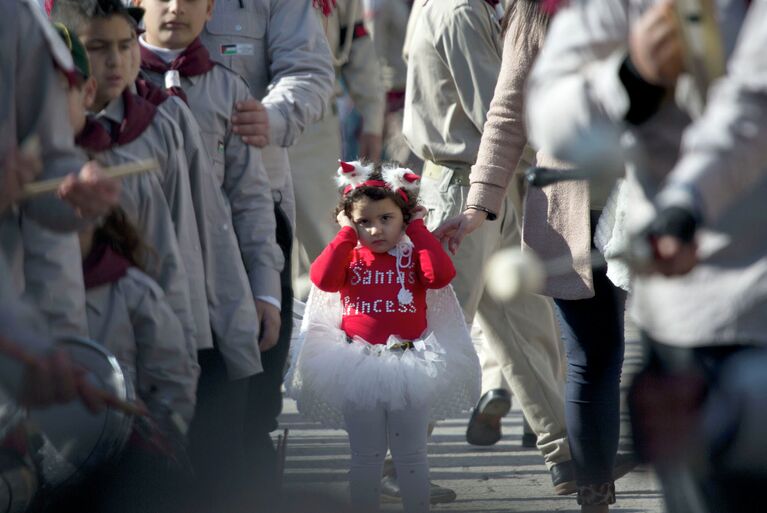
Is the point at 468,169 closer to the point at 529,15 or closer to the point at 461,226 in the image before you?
the point at 461,226

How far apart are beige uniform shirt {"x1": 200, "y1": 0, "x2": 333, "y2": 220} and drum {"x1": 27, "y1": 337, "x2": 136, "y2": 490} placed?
1.66 m

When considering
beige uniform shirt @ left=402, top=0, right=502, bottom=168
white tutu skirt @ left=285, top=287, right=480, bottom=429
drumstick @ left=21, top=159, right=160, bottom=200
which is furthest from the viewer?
beige uniform shirt @ left=402, top=0, right=502, bottom=168

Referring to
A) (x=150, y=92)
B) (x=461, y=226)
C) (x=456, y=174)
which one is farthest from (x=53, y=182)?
(x=456, y=174)

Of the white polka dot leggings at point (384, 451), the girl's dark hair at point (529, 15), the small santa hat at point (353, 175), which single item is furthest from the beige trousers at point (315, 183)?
the girl's dark hair at point (529, 15)

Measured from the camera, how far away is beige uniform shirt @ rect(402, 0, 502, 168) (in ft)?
17.4

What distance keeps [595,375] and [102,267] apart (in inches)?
59.0

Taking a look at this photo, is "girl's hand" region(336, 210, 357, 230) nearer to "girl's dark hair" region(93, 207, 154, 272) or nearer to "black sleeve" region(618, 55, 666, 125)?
"girl's dark hair" region(93, 207, 154, 272)

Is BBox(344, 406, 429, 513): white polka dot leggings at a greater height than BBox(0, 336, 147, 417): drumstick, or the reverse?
BBox(0, 336, 147, 417): drumstick

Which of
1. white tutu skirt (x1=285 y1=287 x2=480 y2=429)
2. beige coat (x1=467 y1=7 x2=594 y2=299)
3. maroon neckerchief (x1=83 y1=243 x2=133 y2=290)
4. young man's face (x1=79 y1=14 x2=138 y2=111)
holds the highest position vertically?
young man's face (x1=79 y1=14 x2=138 y2=111)

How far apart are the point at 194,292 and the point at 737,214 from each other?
162 centimetres

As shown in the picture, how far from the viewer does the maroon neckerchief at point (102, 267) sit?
3.34m

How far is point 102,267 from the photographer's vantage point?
335cm

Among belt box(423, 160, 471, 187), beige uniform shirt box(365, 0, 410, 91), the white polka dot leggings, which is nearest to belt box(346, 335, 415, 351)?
the white polka dot leggings

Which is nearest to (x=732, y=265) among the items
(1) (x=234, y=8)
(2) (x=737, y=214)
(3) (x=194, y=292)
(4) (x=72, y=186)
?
(2) (x=737, y=214)
